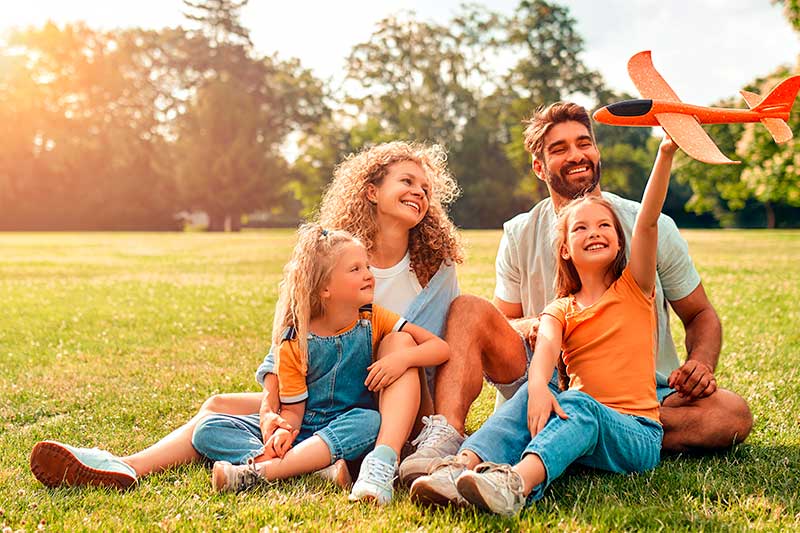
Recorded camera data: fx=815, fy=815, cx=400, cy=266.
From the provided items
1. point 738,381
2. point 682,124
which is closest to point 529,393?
point 682,124

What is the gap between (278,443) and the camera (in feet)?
11.1

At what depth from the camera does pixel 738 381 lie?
5.51 metres

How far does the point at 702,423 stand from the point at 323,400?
5.63 feet

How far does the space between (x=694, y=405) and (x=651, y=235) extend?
0.91m

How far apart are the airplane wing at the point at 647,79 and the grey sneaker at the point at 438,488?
1645 mm

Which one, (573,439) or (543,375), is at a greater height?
(543,375)

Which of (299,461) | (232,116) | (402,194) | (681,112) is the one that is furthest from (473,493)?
(232,116)

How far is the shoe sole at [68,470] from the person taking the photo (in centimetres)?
326

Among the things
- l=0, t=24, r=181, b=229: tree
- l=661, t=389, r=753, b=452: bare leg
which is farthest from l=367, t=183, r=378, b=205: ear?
l=0, t=24, r=181, b=229: tree

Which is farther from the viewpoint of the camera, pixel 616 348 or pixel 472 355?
pixel 472 355

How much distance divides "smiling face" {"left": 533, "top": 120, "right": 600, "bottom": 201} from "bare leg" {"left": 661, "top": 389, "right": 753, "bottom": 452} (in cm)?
124

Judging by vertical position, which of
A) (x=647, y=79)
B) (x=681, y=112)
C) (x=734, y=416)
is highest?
(x=647, y=79)

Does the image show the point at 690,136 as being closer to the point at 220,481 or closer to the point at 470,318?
the point at 470,318

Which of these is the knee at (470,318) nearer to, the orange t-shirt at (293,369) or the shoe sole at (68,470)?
the orange t-shirt at (293,369)
